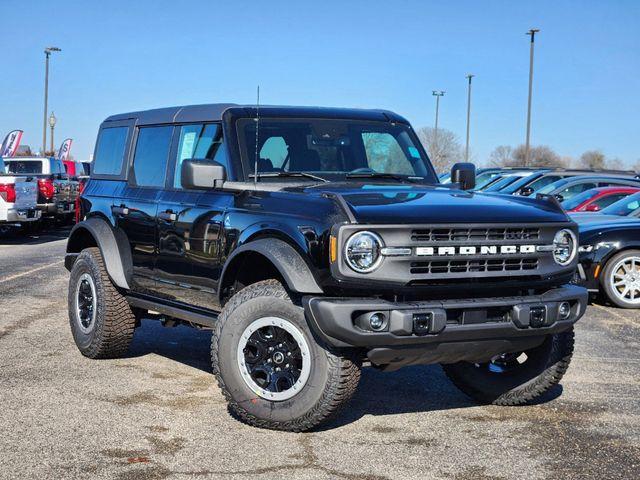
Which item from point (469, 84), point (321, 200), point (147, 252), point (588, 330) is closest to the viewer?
point (321, 200)

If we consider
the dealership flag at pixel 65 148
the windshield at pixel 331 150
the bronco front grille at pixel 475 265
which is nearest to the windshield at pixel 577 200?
the windshield at pixel 331 150

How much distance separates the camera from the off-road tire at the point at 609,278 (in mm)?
11492

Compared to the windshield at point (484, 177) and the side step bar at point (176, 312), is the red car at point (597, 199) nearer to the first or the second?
the windshield at point (484, 177)

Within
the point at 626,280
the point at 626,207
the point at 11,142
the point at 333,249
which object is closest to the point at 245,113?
the point at 333,249

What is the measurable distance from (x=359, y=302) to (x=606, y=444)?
1.60 meters

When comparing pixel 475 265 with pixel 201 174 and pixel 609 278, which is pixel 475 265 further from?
pixel 609 278

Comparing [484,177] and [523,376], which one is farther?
[484,177]

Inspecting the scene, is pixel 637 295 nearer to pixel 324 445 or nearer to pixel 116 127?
pixel 116 127

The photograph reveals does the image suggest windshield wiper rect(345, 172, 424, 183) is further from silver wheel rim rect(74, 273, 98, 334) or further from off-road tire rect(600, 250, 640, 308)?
off-road tire rect(600, 250, 640, 308)

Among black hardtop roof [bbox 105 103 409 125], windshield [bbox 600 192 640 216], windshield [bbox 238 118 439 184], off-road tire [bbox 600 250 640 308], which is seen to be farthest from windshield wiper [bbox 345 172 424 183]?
windshield [bbox 600 192 640 216]

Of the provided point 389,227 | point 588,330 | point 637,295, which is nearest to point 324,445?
point 389,227

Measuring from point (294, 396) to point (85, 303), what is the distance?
313 cm

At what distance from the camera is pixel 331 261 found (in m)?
5.20

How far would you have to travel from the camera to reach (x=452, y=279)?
5410mm
